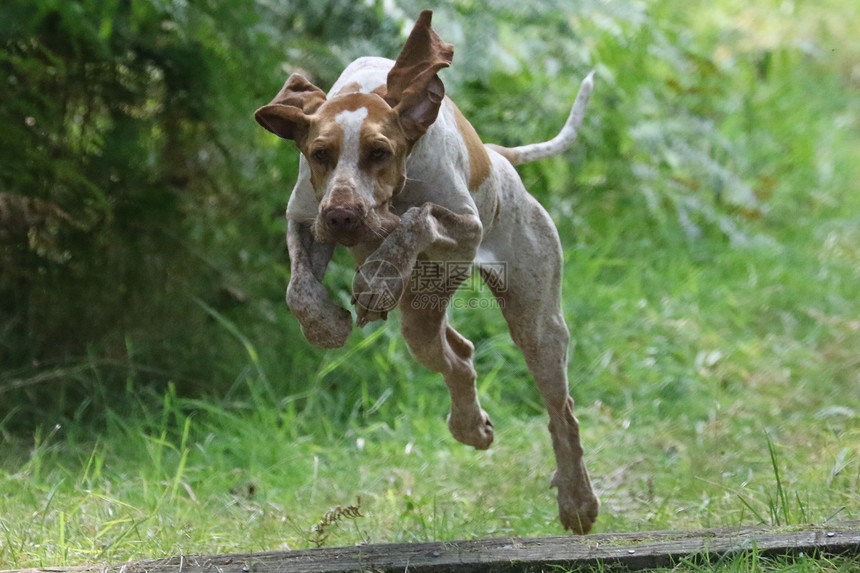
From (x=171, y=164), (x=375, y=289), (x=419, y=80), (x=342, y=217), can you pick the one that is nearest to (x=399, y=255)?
(x=375, y=289)

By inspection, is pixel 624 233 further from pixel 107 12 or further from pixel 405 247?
pixel 405 247

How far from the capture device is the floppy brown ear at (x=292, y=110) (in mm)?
3586

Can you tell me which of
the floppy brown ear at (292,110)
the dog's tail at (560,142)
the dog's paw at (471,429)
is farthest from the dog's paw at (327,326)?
the dog's tail at (560,142)

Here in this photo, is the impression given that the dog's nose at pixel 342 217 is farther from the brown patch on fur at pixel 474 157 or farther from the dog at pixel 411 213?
the brown patch on fur at pixel 474 157

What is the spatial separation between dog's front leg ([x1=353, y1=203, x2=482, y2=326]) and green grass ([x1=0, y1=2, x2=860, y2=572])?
1.41m

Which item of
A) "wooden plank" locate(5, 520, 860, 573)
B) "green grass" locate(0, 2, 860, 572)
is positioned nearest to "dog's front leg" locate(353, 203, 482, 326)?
"wooden plank" locate(5, 520, 860, 573)

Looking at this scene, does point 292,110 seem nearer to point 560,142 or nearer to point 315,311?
point 315,311

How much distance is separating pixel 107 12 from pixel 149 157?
153 cm

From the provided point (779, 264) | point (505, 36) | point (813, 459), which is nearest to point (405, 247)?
point (813, 459)

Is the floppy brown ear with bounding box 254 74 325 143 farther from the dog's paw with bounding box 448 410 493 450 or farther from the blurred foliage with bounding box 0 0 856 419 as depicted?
the blurred foliage with bounding box 0 0 856 419

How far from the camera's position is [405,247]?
3.55m

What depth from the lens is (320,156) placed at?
350cm

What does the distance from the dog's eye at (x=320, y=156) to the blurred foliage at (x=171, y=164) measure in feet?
8.51

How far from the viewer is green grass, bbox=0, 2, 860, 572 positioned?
193 inches
